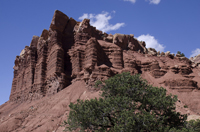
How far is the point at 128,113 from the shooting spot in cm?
1589

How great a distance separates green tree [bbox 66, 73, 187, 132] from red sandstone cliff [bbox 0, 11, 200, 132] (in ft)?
30.4

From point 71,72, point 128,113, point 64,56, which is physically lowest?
point 128,113

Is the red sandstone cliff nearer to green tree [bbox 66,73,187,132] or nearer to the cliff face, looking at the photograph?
the cliff face

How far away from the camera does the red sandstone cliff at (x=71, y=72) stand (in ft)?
102

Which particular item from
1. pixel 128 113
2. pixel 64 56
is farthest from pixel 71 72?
pixel 128 113

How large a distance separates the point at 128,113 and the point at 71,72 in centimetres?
2966

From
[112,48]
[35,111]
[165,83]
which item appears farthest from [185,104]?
[35,111]

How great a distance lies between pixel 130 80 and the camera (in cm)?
2125

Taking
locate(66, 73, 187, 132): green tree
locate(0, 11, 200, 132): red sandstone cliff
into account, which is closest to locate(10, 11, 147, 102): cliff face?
locate(0, 11, 200, 132): red sandstone cliff

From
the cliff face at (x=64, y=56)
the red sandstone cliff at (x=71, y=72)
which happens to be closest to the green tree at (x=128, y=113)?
the red sandstone cliff at (x=71, y=72)

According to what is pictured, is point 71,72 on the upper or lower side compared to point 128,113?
upper

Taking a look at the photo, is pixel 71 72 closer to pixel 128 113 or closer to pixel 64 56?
pixel 64 56

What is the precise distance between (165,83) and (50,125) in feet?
75.8

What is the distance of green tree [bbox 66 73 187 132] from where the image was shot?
15.8 m
